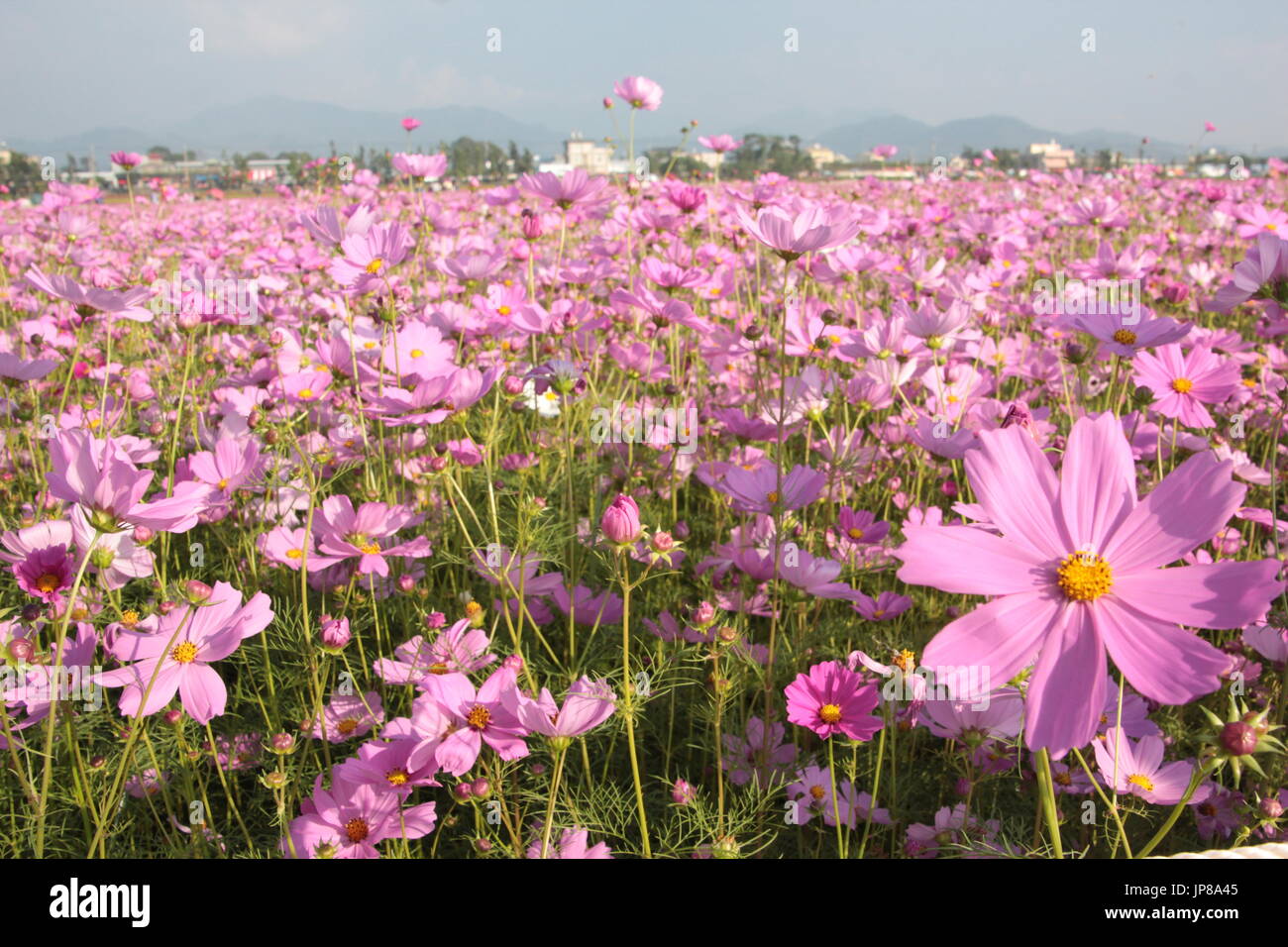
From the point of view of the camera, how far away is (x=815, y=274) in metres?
1.81

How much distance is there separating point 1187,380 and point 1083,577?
85cm

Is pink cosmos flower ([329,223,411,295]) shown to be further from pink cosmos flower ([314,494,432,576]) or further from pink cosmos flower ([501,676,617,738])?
pink cosmos flower ([501,676,617,738])

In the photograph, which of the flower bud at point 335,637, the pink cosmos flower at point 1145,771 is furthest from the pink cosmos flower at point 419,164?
the pink cosmos flower at point 1145,771

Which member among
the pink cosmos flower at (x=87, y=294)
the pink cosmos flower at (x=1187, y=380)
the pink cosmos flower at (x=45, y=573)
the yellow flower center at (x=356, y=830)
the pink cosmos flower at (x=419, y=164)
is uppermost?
the pink cosmos flower at (x=419, y=164)

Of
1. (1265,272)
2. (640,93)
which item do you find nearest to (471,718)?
(1265,272)

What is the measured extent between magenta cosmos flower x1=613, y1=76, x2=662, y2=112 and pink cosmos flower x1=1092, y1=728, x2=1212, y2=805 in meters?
1.92

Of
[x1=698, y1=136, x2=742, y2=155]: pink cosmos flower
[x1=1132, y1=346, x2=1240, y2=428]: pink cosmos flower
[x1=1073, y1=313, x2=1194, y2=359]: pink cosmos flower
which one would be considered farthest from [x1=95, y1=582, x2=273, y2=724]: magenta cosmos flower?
[x1=698, y1=136, x2=742, y2=155]: pink cosmos flower

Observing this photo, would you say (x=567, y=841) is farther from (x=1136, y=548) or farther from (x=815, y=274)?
(x=815, y=274)

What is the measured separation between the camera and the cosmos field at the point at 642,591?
563mm

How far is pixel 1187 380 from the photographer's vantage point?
1.21 m

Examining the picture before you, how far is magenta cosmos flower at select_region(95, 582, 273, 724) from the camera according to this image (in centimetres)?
83

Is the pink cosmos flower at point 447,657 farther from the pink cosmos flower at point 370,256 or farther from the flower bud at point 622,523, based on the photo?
the pink cosmos flower at point 370,256

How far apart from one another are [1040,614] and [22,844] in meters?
1.09
